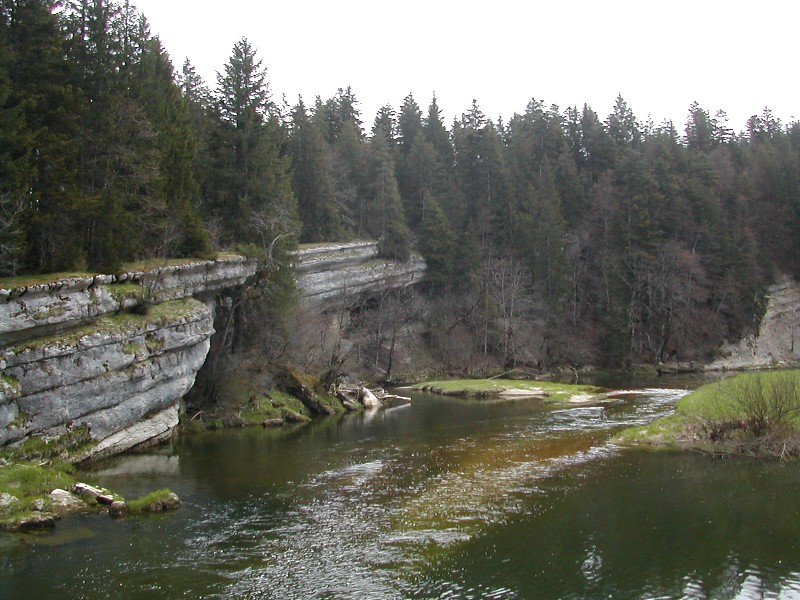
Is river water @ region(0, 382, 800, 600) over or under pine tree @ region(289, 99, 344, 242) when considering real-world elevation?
under

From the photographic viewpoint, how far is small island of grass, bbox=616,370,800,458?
19938 mm

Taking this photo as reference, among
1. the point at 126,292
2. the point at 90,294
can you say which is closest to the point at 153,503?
the point at 90,294

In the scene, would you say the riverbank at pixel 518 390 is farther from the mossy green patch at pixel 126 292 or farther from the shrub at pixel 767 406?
the mossy green patch at pixel 126 292

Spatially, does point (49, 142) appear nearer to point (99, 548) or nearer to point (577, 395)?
point (99, 548)

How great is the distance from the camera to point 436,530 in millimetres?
13844

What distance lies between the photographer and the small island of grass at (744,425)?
19938mm

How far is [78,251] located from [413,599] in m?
18.4

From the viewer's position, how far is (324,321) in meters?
47.2

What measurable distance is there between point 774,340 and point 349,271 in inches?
1666

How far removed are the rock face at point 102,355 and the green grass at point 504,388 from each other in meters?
20.6

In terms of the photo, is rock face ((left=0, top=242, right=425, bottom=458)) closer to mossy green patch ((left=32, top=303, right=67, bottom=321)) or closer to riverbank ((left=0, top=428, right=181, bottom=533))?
mossy green patch ((left=32, top=303, right=67, bottom=321))

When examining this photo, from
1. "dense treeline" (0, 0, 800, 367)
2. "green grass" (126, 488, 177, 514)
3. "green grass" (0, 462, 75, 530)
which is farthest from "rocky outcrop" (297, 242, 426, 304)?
"green grass" (126, 488, 177, 514)

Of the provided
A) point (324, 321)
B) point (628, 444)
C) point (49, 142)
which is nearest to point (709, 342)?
point (324, 321)

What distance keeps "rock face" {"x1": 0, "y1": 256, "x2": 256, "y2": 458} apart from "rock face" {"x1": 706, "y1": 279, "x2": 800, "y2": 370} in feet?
162
